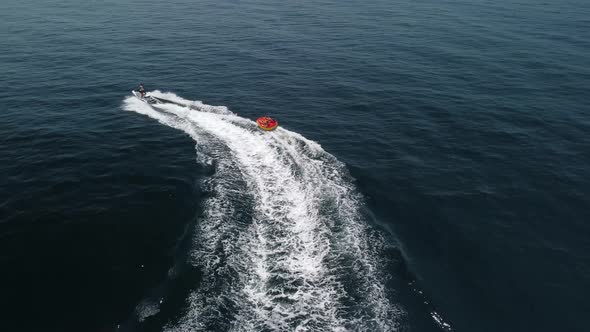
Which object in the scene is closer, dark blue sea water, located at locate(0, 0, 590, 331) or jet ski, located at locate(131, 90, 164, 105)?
dark blue sea water, located at locate(0, 0, 590, 331)

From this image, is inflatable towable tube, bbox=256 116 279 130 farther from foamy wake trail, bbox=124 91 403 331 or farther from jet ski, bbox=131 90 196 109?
jet ski, bbox=131 90 196 109

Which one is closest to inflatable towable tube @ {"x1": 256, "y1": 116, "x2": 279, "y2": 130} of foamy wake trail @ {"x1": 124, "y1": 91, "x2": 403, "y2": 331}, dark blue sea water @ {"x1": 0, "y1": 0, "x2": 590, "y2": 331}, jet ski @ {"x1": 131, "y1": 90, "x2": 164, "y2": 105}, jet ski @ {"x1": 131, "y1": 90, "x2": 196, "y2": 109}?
dark blue sea water @ {"x1": 0, "y1": 0, "x2": 590, "y2": 331}

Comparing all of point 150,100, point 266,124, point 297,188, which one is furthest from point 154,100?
point 297,188

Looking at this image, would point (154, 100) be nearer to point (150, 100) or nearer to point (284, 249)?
point (150, 100)

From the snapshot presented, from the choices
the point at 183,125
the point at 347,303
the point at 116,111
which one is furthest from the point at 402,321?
the point at 116,111

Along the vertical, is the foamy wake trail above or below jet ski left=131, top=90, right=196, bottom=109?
below

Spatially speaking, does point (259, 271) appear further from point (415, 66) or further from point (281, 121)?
point (415, 66)
